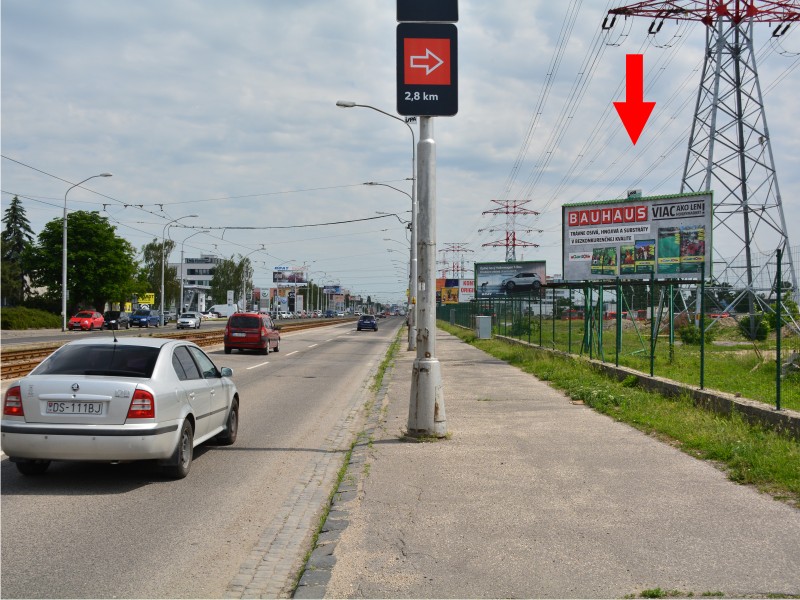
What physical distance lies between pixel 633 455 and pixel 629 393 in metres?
5.32

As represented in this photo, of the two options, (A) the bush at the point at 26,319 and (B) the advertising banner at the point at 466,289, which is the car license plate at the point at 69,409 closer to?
(A) the bush at the point at 26,319

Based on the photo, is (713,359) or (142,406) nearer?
(142,406)

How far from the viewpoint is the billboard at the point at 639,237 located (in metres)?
26.5

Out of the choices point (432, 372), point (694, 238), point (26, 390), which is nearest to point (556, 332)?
point (694, 238)

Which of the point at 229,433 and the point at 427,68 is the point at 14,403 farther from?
the point at 427,68

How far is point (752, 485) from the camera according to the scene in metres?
7.34

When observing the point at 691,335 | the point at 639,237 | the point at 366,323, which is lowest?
the point at 366,323

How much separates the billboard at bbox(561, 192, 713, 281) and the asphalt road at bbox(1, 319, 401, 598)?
61.5 feet

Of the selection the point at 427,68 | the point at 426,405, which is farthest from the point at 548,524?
the point at 427,68

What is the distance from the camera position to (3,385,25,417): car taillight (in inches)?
290

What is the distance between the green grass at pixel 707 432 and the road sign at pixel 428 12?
19.8 ft

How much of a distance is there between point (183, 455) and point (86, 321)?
173ft

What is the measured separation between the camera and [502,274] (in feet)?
227

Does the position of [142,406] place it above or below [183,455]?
above
